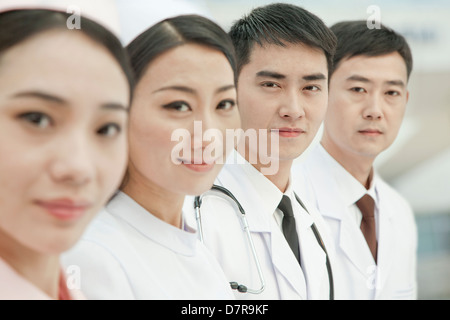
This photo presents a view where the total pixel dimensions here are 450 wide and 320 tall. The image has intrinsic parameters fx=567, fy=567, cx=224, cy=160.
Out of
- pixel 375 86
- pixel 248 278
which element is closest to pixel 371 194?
pixel 375 86

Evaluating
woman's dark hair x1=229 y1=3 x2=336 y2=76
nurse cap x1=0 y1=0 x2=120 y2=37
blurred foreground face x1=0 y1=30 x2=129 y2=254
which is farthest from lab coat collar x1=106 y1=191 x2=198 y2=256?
woman's dark hair x1=229 y1=3 x2=336 y2=76

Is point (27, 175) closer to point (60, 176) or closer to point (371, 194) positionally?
point (60, 176)

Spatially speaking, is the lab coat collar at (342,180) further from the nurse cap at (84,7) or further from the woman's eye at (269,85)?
the nurse cap at (84,7)

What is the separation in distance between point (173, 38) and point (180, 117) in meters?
0.11

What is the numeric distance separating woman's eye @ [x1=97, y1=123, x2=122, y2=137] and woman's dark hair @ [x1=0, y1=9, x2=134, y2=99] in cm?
8

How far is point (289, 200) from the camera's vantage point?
110cm

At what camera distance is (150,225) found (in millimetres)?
827

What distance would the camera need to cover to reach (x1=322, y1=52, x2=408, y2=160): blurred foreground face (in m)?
1.21

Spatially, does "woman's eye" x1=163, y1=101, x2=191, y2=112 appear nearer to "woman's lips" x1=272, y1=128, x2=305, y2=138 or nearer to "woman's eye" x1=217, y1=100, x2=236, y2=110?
"woman's eye" x1=217, y1=100, x2=236, y2=110

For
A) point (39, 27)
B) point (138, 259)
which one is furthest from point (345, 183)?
point (39, 27)

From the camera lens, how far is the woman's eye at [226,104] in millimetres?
856

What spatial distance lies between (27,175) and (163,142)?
0.23 meters

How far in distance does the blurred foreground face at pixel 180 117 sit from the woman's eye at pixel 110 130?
0.35ft

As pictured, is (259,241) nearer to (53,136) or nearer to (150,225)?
(150,225)
